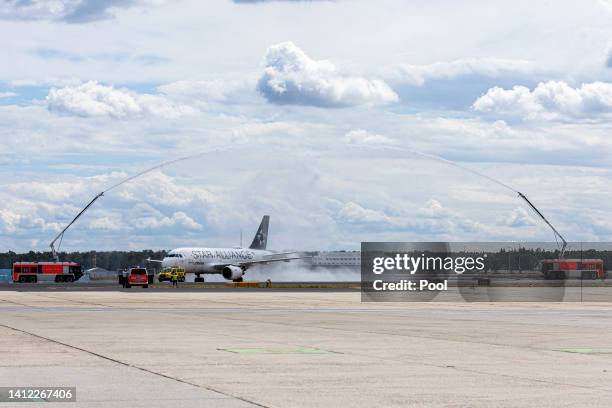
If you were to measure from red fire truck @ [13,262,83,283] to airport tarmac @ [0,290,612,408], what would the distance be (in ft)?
378

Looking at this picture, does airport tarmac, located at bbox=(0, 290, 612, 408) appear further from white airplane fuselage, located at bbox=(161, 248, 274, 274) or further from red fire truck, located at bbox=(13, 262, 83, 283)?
red fire truck, located at bbox=(13, 262, 83, 283)

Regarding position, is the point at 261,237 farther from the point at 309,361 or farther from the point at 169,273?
the point at 309,361

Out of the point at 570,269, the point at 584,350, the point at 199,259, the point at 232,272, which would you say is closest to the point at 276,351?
the point at 584,350

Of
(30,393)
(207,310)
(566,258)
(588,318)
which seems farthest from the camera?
(566,258)

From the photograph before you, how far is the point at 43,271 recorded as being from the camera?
159 m

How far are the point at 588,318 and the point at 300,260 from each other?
121285 millimetres

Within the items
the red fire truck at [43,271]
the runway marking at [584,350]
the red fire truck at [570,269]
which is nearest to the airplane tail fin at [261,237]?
the red fire truck at [43,271]

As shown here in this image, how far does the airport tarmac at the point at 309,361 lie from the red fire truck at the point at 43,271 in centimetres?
11534

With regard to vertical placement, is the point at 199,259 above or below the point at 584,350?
above

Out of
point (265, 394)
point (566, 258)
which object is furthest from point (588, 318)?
point (566, 258)

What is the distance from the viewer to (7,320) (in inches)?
1732

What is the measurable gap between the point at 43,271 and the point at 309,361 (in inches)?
5544

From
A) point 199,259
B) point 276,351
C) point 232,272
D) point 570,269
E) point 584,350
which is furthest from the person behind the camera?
point 570,269

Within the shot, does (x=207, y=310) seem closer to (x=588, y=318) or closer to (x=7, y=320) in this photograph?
(x=7, y=320)
